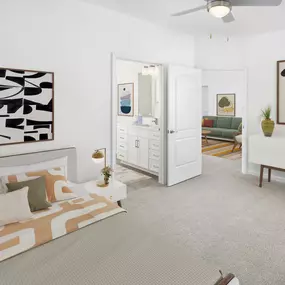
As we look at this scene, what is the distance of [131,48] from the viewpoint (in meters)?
3.70

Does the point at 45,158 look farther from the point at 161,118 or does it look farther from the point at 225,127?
the point at 225,127

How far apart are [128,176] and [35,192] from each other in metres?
2.70

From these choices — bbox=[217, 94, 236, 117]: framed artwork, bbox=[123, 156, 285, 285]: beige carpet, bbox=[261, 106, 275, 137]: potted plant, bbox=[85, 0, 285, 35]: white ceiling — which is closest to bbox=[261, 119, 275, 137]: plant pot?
bbox=[261, 106, 275, 137]: potted plant

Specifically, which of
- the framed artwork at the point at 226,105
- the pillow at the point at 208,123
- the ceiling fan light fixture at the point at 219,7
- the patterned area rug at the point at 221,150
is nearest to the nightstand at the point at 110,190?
the ceiling fan light fixture at the point at 219,7

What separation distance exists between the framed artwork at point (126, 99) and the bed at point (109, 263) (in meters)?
4.09

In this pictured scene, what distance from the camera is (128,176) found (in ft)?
15.9

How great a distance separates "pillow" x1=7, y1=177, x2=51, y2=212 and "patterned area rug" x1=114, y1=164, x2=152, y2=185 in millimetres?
2265

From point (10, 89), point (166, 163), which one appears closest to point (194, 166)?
point (166, 163)

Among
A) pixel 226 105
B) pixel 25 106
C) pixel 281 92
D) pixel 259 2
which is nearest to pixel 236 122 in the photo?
pixel 226 105

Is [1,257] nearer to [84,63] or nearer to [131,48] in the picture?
[84,63]

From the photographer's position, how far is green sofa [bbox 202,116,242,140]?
8414 mm

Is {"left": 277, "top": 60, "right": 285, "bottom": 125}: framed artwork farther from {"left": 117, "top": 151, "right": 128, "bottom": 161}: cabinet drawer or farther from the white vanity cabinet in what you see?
{"left": 117, "top": 151, "right": 128, "bottom": 161}: cabinet drawer

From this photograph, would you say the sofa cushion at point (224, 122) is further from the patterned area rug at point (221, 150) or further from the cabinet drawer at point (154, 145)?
the cabinet drawer at point (154, 145)

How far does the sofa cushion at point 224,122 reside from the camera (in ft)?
29.5
